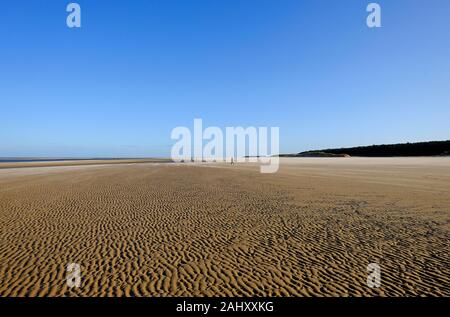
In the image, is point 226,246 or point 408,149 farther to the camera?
point 408,149

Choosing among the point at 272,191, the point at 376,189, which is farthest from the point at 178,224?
the point at 376,189

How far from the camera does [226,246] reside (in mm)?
8969

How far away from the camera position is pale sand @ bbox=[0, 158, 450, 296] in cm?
634

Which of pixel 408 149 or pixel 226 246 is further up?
pixel 408 149

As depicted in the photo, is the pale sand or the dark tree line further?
the dark tree line

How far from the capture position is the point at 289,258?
7871mm

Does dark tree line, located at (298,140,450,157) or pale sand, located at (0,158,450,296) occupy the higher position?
dark tree line, located at (298,140,450,157)

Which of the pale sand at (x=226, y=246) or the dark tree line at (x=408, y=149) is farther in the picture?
the dark tree line at (x=408, y=149)

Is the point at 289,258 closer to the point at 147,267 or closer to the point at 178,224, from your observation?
the point at 147,267

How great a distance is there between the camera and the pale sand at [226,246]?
634 cm

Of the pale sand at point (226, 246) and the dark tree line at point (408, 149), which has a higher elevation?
the dark tree line at point (408, 149)
